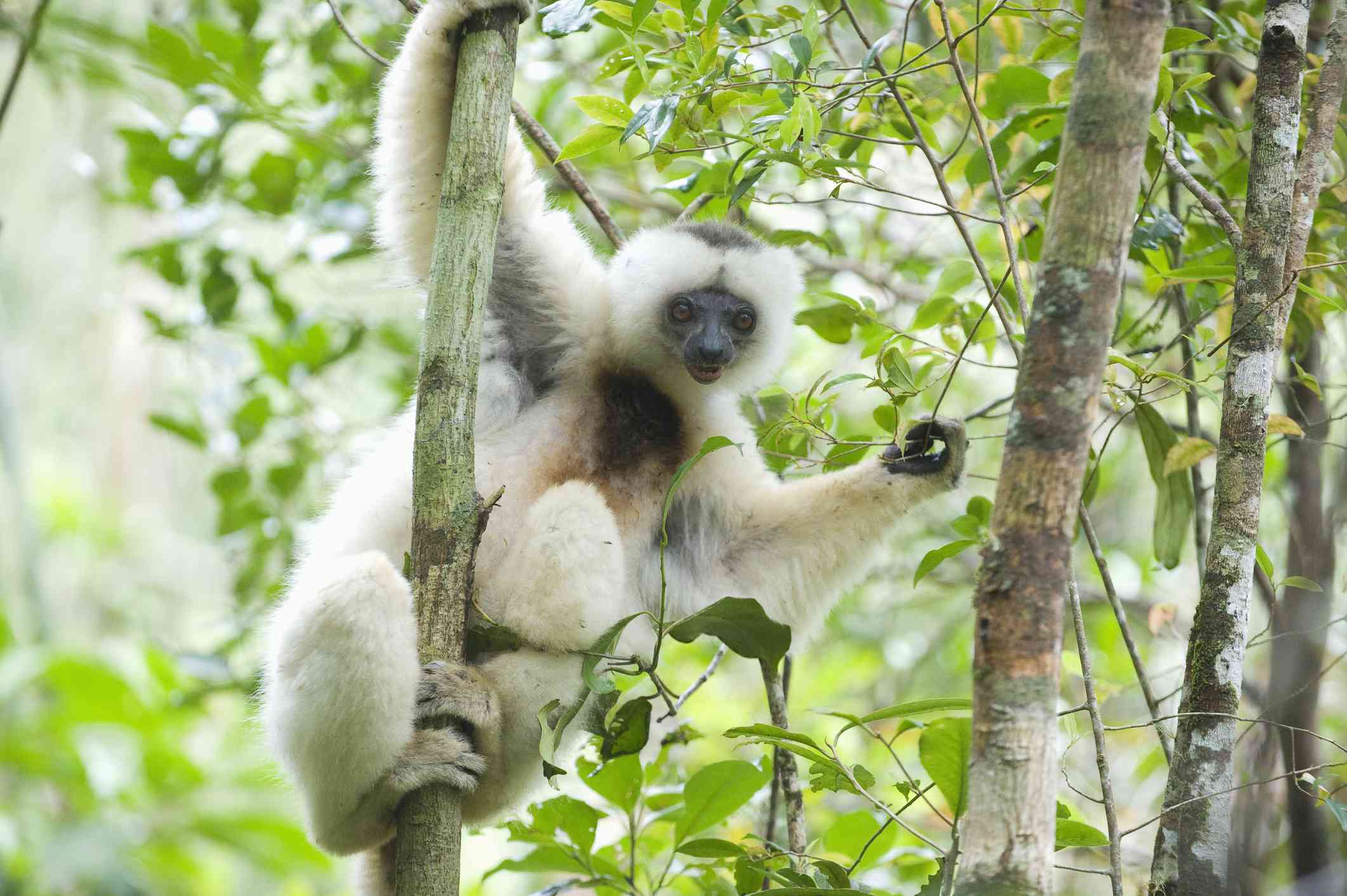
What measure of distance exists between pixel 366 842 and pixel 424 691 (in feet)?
1.89

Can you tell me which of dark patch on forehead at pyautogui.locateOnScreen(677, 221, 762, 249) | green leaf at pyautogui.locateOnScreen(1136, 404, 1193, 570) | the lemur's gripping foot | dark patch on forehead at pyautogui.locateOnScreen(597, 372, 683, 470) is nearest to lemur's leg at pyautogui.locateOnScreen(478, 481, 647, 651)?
dark patch on forehead at pyautogui.locateOnScreen(597, 372, 683, 470)

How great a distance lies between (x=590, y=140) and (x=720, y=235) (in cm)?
137

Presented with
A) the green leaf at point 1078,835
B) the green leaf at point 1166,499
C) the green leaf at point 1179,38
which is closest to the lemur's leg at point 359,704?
the green leaf at point 1078,835

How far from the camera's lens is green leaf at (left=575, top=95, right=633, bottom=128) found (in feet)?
11.1

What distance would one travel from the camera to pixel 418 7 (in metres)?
3.84

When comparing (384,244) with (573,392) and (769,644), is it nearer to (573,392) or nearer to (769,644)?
(573,392)

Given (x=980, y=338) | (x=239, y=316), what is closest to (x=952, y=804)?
(x=980, y=338)

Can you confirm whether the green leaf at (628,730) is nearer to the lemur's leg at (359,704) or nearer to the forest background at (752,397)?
the forest background at (752,397)

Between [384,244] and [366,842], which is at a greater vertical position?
[384,244]

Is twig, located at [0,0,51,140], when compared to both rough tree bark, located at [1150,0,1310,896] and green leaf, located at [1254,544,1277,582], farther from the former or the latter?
green leaf, located at [1254,544,1277,582]

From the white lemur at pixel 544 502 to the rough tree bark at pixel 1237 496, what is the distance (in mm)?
1211

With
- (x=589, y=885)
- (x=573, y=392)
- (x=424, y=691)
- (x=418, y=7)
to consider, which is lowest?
(x=589, y=885)

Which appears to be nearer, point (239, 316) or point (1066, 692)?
point (1066, 692)

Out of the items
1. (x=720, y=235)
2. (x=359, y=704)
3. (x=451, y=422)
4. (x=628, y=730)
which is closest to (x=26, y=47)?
(x=451, y=422)
